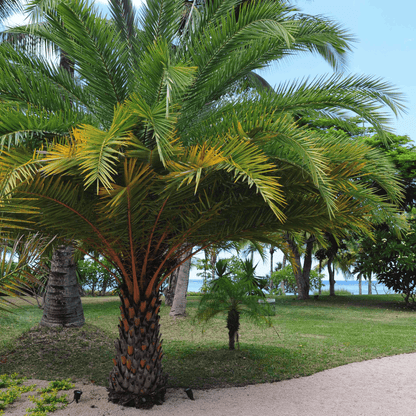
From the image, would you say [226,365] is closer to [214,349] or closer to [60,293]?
[214,349]

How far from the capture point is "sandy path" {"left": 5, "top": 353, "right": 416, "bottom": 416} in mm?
4785

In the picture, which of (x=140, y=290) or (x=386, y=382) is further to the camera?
(x=386, y=382)

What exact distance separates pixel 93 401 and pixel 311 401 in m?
3.04

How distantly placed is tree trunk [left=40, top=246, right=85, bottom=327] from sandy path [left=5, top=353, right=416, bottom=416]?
8.62 feet

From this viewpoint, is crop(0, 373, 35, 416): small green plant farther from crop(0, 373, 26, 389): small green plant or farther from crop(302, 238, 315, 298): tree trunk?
crop(302, 238, 315, 298): tree trunk

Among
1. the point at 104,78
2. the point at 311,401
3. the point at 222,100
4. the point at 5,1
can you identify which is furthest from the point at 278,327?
the point at 5,1

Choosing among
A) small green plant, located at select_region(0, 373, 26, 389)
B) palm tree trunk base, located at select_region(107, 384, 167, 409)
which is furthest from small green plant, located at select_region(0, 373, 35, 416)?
palm tree trunk base, located at select_region(107, 384, 167, 409)

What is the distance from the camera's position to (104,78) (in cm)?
481

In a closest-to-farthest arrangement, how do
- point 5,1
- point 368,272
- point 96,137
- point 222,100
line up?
point 96,137, point 222,100, point 5,1, point 368,272

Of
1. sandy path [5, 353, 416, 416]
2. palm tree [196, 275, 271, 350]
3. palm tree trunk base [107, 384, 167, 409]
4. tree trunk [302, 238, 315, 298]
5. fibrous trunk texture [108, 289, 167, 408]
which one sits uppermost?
tree trunk [302, 238, 315, 298]

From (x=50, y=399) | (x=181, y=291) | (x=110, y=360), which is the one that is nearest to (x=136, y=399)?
(x=50, y=399)

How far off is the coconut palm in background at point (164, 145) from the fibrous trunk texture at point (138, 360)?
2cm

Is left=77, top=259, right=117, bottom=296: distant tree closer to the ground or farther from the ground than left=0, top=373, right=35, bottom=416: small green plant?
farther from the ground

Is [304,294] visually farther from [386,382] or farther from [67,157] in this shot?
[67,157]
